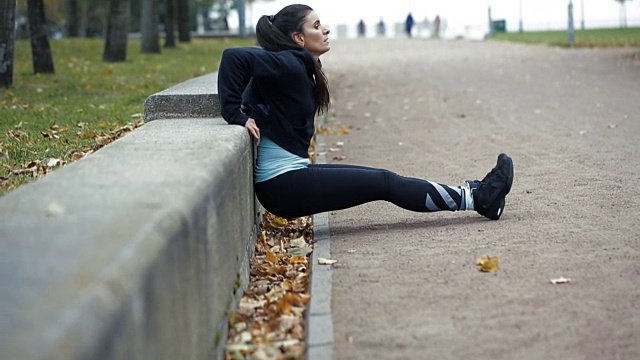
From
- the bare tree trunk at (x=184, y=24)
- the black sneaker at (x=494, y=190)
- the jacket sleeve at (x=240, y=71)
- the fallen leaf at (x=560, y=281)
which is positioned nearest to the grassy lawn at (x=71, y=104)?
the jacket sleeve at (x=240, y=71)

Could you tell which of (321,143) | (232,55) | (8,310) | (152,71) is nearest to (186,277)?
(8,310)

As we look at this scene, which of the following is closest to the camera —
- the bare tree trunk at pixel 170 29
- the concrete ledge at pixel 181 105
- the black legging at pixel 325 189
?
the black legging at pixel 325 189

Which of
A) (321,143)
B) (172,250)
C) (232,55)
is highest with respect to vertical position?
(232,55)

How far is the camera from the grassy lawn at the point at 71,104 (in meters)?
9.05

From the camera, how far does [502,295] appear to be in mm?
5496

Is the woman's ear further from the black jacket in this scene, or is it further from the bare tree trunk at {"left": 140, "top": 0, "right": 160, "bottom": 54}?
the bare tree trunk at {"left": 140, "top": 0, "right": 160, "bottom": 54}

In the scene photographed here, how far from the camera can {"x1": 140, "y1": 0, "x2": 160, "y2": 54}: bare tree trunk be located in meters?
29.1

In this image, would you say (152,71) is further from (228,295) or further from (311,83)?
(228,295)

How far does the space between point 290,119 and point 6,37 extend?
1052 centimetres

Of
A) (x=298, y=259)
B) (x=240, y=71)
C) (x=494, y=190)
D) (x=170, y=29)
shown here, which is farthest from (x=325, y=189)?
(x=170, y=29)

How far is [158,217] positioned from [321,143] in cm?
942

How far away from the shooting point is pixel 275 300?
5820mm

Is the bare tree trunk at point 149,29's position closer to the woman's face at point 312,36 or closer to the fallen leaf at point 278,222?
the fallen leaf at point 278,222

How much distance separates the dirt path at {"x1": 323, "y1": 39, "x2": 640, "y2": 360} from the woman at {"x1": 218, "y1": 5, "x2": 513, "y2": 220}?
0.33m
